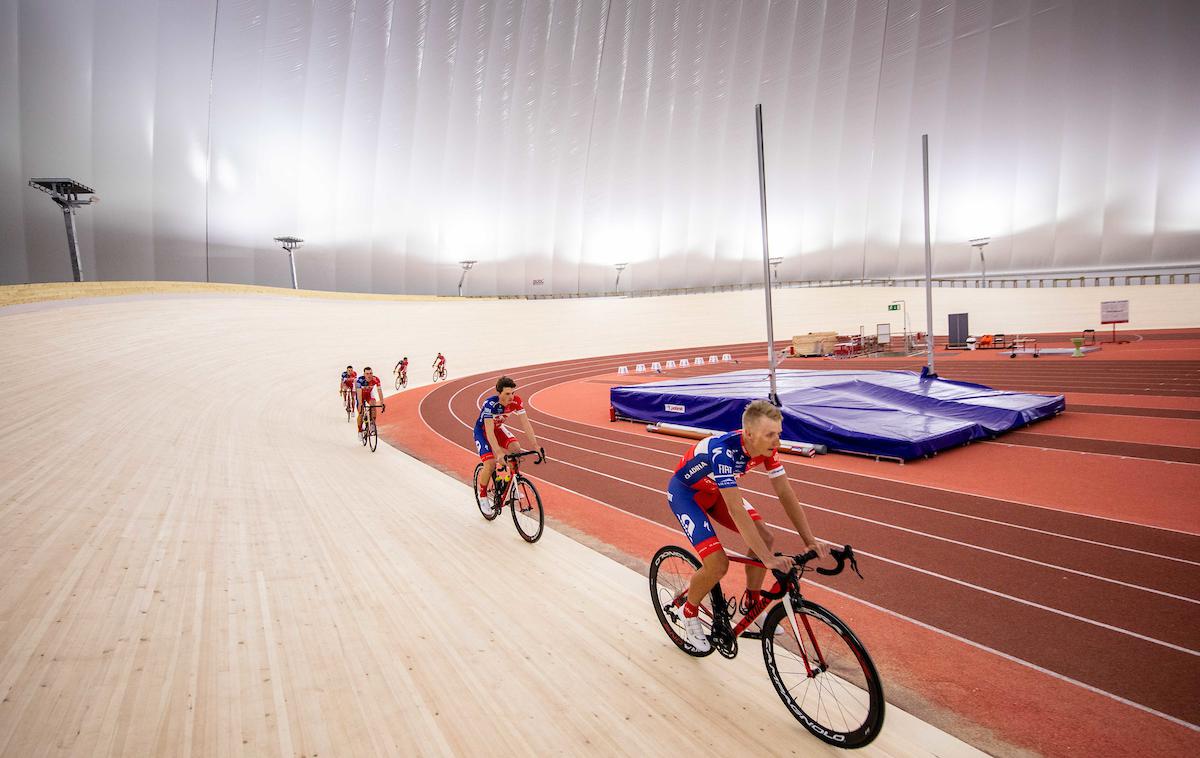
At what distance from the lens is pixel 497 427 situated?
18.8ft

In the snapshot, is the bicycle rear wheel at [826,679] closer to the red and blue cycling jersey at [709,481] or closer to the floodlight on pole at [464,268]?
the red and blue cycling jersey at [709,481]

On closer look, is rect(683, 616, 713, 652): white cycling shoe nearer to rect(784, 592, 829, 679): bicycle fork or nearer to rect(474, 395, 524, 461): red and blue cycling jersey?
rect(784, 592, 829, 679): bicycle fork

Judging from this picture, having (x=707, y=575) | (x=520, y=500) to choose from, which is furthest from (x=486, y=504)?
(x=707, y=575)

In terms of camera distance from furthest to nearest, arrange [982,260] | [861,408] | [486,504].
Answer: [982,260]
[861,408]
[486,504]

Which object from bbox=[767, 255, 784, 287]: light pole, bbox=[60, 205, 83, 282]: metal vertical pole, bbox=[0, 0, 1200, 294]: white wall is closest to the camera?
bbox=[60, 205, 83, 282]: metal vertical pole

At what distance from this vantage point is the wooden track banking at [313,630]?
2.62m

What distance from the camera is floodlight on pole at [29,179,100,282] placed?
2022 cm

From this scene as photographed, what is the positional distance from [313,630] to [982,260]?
40226 mm

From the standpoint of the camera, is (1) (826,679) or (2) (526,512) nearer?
(1) (826,679)

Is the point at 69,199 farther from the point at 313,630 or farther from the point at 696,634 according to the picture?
the point at 696,634

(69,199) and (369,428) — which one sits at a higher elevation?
(69,199)

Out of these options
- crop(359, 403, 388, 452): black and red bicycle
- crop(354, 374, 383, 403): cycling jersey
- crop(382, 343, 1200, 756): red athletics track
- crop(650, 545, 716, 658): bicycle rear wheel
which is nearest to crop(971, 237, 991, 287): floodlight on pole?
crop(382, 343, 1200, 756): red athletics track

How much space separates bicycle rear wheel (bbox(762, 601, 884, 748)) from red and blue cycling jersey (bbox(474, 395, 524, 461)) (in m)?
3.07

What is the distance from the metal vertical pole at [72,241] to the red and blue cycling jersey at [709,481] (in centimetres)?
2812
